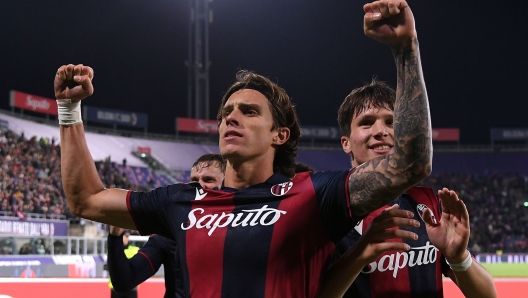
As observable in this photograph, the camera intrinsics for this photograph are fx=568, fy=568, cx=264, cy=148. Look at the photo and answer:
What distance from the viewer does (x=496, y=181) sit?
37.8m

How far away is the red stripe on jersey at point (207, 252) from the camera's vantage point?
246 cm

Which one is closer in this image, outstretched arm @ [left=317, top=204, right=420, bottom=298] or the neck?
outstretched arm @ [left=317, top=204, right=420, bottom=298]

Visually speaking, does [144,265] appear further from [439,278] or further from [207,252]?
[439,278]

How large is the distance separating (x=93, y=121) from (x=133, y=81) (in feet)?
30.5

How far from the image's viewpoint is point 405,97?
2102 millimetres

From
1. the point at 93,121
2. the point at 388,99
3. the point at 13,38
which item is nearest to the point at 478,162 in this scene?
the point at 93,121

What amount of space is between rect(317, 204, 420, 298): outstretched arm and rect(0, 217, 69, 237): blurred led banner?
1988 cm

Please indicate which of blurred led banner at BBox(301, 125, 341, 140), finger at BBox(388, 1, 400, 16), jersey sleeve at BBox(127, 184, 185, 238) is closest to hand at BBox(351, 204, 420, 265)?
finger at BBox(388, 1, 400, 16)

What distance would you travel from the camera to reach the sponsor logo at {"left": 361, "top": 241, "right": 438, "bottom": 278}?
279 cm

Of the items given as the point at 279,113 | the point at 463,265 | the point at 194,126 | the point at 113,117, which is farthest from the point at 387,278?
the point at 113,117

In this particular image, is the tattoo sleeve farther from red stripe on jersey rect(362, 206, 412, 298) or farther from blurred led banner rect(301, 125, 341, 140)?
blurred led banner rect(301, 125, 341, 140)

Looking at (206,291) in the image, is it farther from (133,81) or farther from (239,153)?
(133,81)

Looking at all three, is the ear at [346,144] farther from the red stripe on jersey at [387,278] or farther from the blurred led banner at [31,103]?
the blurred led banner at [31,103]

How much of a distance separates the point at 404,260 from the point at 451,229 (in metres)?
0.35
